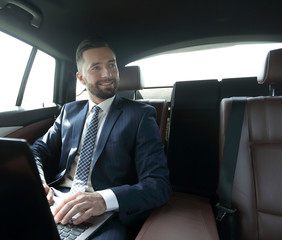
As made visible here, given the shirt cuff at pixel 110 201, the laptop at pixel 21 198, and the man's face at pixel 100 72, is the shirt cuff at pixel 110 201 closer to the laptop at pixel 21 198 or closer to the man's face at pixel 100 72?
the laptop at pixel 21 198

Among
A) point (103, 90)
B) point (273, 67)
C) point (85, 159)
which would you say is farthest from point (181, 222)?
point (273, 67)

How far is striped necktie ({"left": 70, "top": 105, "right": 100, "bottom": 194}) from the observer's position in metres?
1.12

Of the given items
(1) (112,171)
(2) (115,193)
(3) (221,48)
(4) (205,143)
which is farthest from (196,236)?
(3) (221,48)

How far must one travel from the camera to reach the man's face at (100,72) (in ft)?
4.33

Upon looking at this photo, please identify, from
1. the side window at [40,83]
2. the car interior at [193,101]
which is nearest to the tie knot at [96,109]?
the car interior at [193,101]

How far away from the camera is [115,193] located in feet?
2.96

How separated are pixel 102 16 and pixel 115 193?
1.60 meters

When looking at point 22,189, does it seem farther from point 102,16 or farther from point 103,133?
point 102,16

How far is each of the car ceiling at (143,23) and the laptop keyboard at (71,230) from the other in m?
1.47

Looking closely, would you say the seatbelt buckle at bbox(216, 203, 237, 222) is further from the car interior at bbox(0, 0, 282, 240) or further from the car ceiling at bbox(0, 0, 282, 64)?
the car ceiling at bbox(0, 0, 282, 64)

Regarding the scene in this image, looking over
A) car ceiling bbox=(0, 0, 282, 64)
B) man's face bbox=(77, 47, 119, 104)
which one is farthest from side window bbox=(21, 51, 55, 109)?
man's face bbox=(77, 47, 119, 104)

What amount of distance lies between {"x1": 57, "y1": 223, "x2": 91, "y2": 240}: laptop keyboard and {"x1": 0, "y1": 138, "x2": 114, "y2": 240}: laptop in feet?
1.24

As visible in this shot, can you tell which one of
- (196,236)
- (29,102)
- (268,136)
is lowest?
(196,236)

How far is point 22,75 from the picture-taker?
→ 1.99 m
